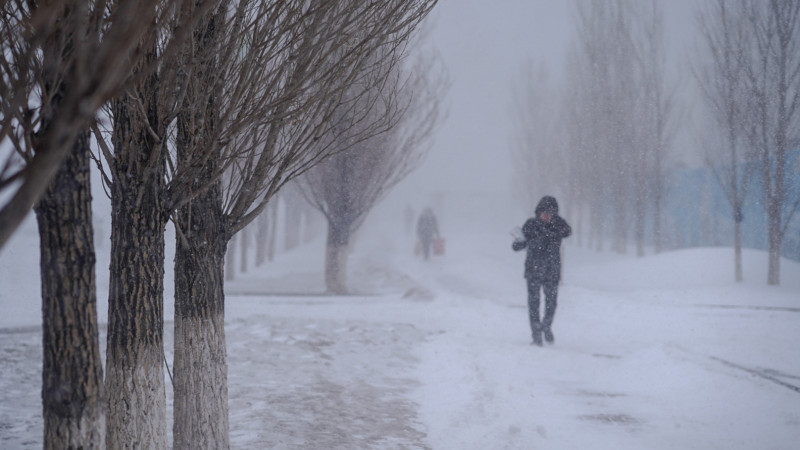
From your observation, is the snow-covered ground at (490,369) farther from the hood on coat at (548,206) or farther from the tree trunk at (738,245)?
the hood on coat at (548,206)

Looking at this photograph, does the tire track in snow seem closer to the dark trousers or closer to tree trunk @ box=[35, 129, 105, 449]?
the dark trousers

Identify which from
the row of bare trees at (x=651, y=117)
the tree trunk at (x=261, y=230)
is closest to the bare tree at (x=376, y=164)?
the tree trunk at (x=261, y=230)

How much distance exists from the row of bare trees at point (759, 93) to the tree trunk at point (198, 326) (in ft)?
38.1

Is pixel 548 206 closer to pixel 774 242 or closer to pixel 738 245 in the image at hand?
pixel 774 242

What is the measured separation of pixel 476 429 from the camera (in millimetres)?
4656

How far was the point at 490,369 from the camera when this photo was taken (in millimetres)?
6594

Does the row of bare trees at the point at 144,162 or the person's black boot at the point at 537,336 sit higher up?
the row of bare trees at the point at 144,162

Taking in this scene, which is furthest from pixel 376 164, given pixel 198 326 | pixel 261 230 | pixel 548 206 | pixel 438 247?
pixel 438 247

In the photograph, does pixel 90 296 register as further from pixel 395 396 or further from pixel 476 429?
pixel 395 396

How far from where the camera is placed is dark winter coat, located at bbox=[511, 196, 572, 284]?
7.80 metres

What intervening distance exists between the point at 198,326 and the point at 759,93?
480 inches

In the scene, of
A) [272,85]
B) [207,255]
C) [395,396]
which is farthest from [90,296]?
[395,396]

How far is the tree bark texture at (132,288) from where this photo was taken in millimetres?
3004

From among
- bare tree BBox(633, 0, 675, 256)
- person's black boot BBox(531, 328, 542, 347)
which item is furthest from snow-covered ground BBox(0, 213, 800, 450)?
bare tree BBox(633, 0, 675, 256)
